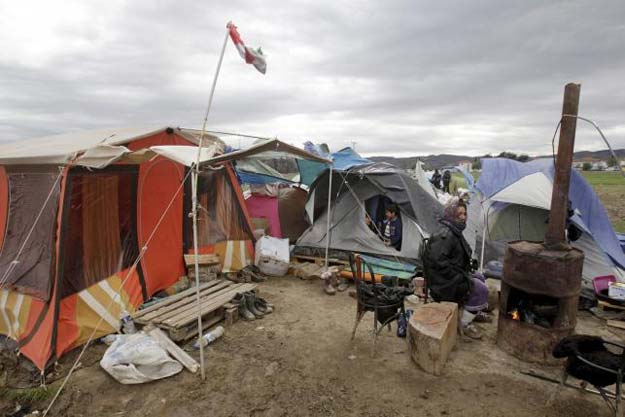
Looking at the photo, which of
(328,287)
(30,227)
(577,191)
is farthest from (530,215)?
(30,227)

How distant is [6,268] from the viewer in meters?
4.49

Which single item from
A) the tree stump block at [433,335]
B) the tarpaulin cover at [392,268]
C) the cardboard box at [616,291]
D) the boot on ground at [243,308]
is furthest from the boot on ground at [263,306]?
the cardboard box at [616,291]

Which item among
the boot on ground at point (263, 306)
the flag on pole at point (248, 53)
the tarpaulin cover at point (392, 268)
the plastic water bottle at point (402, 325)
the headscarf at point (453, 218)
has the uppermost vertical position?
the flag on pole at point (248, 53)

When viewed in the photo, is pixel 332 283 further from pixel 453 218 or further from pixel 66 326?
pixel 66 326

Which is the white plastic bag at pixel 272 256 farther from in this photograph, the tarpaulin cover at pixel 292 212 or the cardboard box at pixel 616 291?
the cardboard box at pixel 616 291

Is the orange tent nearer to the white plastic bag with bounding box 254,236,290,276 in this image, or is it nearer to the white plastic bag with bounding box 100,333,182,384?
the white plastic bag with bounding box 100,333,182,384

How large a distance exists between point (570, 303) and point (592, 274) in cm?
270

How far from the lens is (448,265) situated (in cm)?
409

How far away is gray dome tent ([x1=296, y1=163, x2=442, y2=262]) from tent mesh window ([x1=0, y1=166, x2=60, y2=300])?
432 centimetres

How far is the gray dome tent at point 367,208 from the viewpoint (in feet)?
22.5

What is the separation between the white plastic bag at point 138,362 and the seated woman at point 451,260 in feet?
9.49

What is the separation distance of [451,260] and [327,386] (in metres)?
1.86

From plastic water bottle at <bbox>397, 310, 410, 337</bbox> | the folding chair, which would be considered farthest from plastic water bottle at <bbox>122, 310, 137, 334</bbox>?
plastic water bottle at <bbox>397, 310, 410, 337</bbox>

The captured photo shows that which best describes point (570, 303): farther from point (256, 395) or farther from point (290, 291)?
point (290, 291)
